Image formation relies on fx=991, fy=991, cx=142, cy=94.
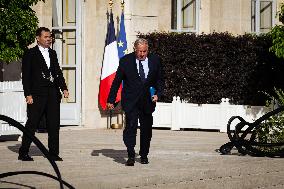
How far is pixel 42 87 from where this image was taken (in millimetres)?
14352

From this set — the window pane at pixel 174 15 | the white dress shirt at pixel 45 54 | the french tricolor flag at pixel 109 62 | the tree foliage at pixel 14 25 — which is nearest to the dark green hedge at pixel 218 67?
the french tricolor flag at pixel 109 62

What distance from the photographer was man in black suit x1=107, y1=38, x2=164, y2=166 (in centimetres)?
1375

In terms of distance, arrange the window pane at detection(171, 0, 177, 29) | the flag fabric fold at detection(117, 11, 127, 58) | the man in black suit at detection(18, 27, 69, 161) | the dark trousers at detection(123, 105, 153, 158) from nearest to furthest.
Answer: the dark trousers at detection(123, 105, 153, 158), the man in black suit at detection(18, 27, 69, 161), the flag fabric fold at detection(117, 11, 127, 58), the window pane at detection(171, 0, 177, 29)

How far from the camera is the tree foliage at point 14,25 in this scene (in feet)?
61.2

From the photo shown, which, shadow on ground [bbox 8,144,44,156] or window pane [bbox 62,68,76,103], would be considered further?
window pane [bbox 62,68,76,103]

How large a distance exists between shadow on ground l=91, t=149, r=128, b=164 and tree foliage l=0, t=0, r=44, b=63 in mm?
3532

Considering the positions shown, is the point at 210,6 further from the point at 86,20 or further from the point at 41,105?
the point at 41,105

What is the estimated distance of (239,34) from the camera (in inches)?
990

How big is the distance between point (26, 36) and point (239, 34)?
7816mm

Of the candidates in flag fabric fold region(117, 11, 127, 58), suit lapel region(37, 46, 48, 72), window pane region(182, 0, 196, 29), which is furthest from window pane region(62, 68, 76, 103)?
suit lapel region(37, 46, 48, 72)

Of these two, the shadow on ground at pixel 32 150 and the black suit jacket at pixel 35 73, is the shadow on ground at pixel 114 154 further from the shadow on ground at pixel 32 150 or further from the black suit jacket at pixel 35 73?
the black suit jacket at pixel 35 73

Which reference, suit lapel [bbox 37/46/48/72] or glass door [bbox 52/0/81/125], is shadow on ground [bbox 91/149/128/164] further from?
glass door [bbox 52/0/81/125]

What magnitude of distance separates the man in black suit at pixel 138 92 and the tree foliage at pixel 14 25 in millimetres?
5301

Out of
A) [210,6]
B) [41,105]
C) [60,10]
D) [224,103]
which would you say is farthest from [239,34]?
[41,105]
